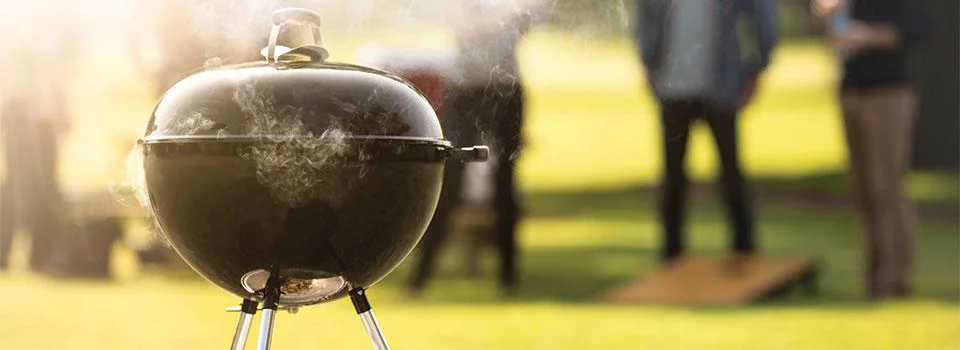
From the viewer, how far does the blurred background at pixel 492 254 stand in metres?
6.03

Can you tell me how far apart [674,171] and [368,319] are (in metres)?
4.01

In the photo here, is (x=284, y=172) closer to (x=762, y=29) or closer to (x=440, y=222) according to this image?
(x=762, y=29)

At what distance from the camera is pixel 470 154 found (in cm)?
370

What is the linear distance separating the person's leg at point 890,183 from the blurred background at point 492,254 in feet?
0.67

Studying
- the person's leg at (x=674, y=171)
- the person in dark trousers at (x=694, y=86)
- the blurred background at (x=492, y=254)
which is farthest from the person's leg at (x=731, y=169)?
the blurred background at (x=492, y=254)

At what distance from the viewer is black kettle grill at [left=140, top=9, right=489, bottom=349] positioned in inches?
129

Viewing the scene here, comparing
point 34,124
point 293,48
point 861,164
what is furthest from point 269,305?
point 34,124

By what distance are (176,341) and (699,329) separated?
2280 millimetres

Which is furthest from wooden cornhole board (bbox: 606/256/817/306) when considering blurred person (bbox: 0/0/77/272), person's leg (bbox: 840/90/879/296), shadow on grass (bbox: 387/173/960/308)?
blurred person (bbox: 0/0/77/272)

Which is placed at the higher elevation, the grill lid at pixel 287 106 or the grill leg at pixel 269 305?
the grill lid at pixel 287 106

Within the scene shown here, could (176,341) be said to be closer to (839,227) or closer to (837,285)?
(837,285)

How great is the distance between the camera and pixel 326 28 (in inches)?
176

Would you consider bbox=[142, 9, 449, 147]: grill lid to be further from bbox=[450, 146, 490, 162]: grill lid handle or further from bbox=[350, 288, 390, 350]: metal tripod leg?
bbox=[350, 288, 390, 350]: metal tripod leg

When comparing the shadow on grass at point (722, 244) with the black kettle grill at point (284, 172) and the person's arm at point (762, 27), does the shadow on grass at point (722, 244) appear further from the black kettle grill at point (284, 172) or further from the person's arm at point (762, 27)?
the black kettle grill at point (284, 172)
